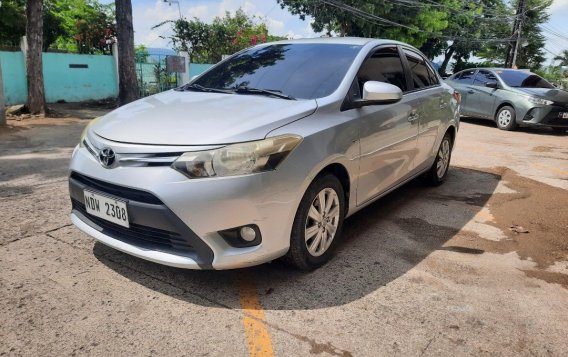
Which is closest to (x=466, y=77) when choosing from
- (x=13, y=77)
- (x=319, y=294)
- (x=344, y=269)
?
(x=344, y=269)

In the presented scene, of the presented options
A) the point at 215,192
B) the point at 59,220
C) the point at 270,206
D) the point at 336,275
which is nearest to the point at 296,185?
the point at 270,206

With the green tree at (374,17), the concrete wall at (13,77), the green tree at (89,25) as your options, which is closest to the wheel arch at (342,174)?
the concrete wall at (13,77)

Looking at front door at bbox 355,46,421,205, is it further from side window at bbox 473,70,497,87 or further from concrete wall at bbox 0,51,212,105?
concrete wall at bbox 0,51,212,105

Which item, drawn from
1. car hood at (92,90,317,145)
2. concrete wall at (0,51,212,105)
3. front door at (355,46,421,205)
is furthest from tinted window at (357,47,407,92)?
concrete wall at (0,51,212,105)

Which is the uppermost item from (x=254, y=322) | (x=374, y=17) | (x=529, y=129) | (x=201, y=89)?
(x=374, y=17)

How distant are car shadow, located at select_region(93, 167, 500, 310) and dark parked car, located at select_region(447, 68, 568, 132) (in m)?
7.07

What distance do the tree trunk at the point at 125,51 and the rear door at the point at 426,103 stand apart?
330 inches

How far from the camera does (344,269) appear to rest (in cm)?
319

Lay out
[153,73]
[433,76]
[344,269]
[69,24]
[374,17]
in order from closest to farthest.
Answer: [344,269], [433,76], [153,73], [69,24], [374,17]

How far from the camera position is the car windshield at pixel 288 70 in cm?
335

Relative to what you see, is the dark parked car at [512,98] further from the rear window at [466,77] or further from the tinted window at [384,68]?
the tinted window at [384,68]

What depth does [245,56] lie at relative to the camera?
414cm

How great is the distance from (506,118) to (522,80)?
1.01m

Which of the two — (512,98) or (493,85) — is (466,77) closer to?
(493,85)
